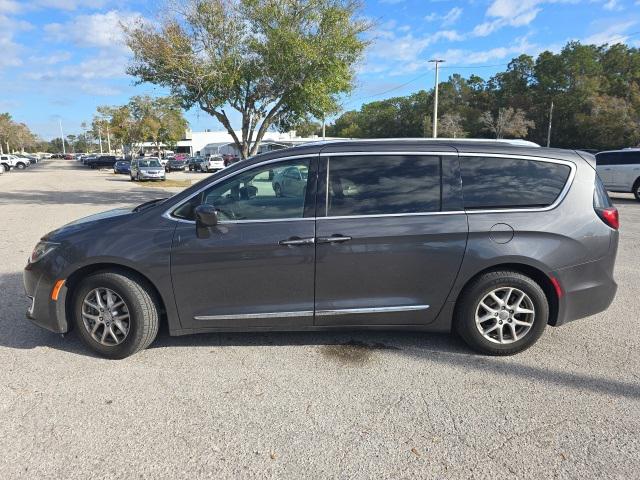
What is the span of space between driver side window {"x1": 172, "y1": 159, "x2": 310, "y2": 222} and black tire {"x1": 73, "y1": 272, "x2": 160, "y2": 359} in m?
0.69

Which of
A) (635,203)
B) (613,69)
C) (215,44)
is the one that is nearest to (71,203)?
(215,44)

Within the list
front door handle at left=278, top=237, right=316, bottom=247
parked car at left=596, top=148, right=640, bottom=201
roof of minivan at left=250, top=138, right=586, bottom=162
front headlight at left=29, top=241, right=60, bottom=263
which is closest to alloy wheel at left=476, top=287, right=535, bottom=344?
roof of minivan at left=250, top=138, right=586, bottom=162

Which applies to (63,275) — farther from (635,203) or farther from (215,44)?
(635,203)

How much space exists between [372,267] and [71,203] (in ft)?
49.6

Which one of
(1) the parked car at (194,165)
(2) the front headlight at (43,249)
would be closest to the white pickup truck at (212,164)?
(1) the parked car at (194,165)

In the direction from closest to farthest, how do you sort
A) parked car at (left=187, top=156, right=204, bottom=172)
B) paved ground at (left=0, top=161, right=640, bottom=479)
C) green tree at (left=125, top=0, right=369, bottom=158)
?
paved ground at (left=0, top=161, right=640, bottom=479) → green tree at (left=125, top=0, right=369, bottom=158) → parked car at (left=187, top=156, right=204, bottom=172)

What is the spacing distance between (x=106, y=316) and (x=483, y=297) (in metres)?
3.10

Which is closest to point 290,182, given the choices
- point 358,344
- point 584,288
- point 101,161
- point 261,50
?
point 358,344

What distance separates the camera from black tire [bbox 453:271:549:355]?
3.62m

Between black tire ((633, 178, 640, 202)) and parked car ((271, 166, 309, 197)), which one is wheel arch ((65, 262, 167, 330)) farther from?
black tire ((633, 178, 640, 202))

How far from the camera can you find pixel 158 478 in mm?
2379

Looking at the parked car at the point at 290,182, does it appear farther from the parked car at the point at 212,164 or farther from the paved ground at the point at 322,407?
the parked car at the point at 212,164

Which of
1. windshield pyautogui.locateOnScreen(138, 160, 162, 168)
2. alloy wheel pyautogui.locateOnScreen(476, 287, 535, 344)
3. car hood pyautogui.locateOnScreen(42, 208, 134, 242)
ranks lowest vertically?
alloy wheel pyautogui.locateOnScreen(476, 287, 535, 344)

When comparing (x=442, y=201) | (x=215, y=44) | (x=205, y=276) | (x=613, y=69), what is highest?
(x=613, y=69)
